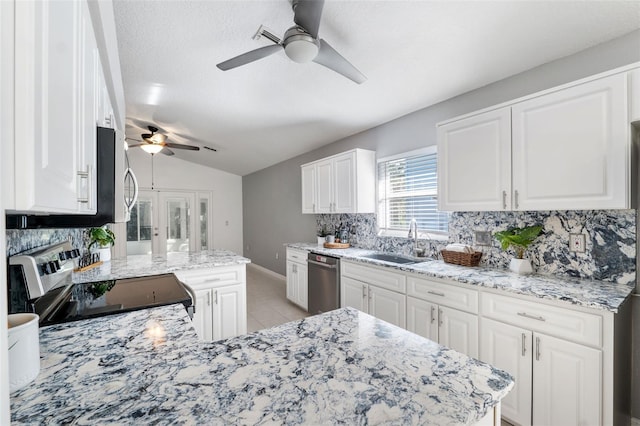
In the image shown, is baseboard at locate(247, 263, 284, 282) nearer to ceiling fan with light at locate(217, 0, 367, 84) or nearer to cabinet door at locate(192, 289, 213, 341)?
cabinet door at locate(192, 289, 213, 341)

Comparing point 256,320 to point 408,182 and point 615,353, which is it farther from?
point 615,353

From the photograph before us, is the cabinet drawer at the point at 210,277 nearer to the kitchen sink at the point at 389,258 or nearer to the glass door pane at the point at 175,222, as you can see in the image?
the kitchen sink at the point at 389,258

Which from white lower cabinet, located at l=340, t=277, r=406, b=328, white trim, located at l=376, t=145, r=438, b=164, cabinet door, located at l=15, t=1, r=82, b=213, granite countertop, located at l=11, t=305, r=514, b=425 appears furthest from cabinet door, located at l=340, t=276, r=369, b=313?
cabinet door, located at l=15, t=1, r=82, b=213

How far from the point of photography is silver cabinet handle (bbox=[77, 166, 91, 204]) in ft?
2.63

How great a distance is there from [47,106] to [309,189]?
3763 millimetres

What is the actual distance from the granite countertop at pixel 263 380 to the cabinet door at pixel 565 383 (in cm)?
115

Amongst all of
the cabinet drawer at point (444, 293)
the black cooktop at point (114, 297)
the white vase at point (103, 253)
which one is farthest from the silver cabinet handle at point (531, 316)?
the white vase at point (103, 253)

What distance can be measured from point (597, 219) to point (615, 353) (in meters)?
0.87

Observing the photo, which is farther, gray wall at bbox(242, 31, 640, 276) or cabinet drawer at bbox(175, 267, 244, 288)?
cabinet drawer at bbox(175, 267, 244, 288)

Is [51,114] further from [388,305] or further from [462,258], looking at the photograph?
[462,258]

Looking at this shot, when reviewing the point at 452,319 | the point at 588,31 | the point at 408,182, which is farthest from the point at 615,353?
the point at 408,182

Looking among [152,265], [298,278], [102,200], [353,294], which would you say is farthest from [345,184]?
[102,200]

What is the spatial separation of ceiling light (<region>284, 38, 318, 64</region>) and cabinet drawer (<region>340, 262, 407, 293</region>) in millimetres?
1896

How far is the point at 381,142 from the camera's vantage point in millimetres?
3555
